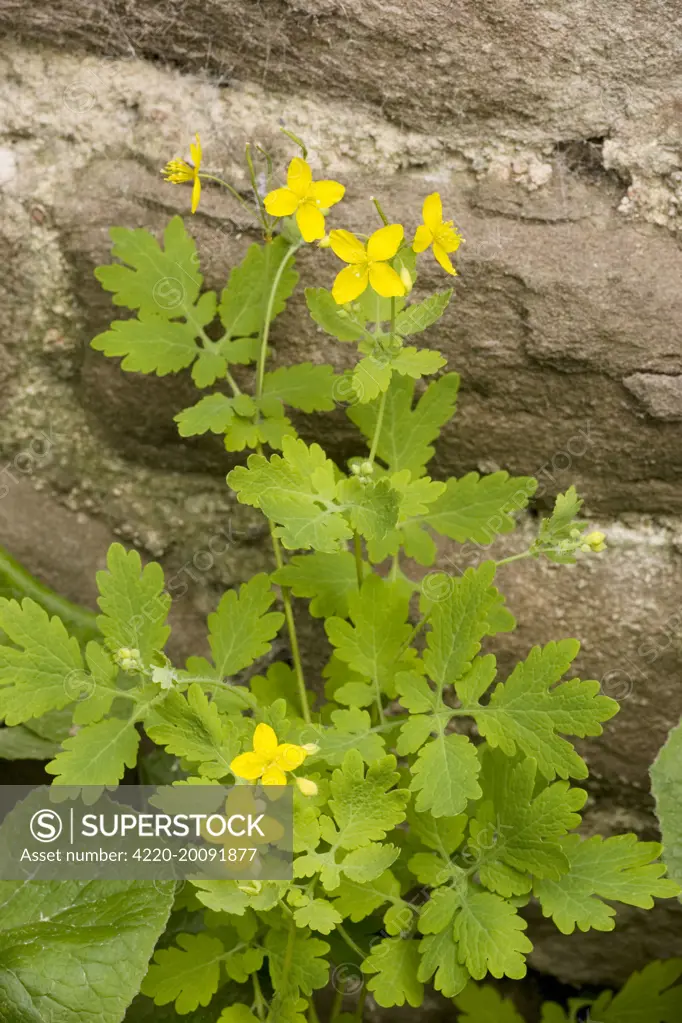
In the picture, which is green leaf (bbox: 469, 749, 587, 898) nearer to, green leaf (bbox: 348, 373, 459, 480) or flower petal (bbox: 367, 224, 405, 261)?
green leaf (bbox: 348, 373, 459, 480)

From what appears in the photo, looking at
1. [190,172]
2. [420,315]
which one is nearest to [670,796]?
[420,315]

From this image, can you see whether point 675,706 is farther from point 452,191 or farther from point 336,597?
point 452,191

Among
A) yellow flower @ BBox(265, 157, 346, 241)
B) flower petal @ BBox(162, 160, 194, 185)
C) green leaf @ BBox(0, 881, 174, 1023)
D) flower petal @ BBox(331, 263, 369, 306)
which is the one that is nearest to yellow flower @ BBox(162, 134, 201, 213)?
flower petal @ BBox(162, 160, 194, 185)

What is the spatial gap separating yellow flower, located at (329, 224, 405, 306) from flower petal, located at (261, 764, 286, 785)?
0.55 meters

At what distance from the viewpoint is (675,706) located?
5.06ft

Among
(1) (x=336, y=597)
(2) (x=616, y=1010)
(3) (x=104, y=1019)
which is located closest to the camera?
(3) (x=104, y=1019)

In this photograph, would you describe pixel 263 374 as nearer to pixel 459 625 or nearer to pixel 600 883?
pixel 459 625

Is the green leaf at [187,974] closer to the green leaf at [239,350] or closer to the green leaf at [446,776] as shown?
the green leaf at [446,776]

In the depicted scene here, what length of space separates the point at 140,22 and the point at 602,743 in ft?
4.55

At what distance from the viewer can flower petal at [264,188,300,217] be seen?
1.14 metres

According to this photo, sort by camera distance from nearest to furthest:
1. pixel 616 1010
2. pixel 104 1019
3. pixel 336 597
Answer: pixel 104 1019
pixel 336 597
pixel 616 1010

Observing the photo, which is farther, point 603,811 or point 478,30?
point 603,811

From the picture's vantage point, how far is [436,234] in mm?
1164

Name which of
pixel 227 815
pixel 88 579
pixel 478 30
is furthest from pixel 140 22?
pixel 227 815
